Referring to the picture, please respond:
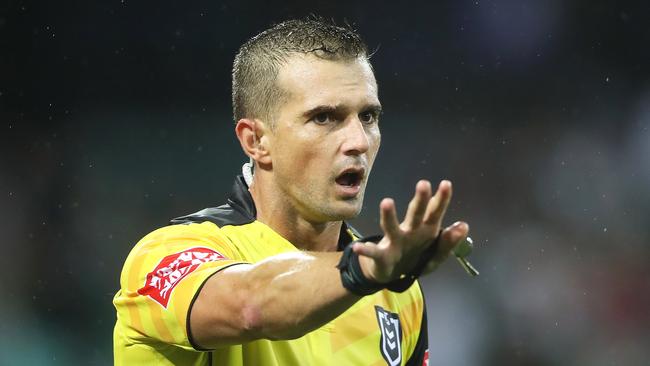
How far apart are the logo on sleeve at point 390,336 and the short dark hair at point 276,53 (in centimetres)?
76

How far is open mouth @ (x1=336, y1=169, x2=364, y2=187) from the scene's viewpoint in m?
2.80

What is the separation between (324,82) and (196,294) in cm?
95

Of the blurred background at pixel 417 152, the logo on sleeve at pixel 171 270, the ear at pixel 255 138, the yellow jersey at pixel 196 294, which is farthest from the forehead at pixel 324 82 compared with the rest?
the blurred background at pixel 417 152

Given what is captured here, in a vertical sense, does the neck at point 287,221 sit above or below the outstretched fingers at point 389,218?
below

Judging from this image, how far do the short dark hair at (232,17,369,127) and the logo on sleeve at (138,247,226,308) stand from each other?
719 mm

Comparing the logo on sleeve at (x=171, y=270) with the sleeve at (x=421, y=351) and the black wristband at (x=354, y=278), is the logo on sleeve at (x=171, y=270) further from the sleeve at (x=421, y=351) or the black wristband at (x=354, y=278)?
the sleeve at (x=421, y=351)

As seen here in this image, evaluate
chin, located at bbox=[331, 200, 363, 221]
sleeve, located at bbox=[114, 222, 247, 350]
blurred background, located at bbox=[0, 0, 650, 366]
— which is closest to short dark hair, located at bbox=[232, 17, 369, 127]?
chin, located at bbox=[331, 200, 363, 221]

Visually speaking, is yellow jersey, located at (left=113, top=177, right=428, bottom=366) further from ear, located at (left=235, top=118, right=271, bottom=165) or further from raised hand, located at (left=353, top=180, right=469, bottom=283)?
raised hand, located at (left=353, top=180, right=469, bottom=283)

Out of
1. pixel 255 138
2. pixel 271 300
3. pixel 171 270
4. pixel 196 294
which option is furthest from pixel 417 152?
pixel 271 300

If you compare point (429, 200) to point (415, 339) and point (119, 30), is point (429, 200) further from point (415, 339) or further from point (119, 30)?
point (119, 30)

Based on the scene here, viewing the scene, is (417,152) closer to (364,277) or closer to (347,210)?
(347,210)

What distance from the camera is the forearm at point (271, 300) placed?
1895 millimetres

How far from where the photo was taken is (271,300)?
6.41 feet

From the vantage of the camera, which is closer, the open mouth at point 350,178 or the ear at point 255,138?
the open mouth at point 350,178
